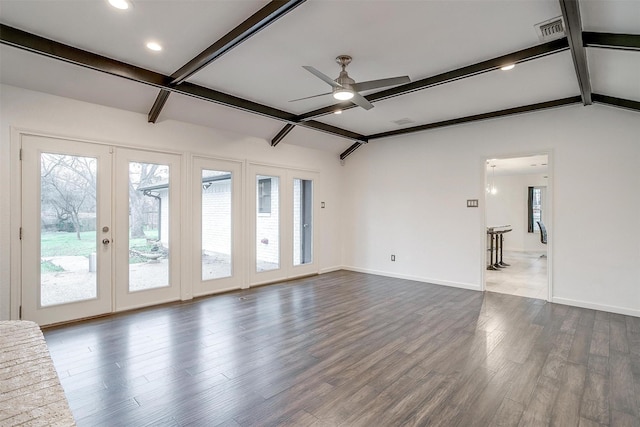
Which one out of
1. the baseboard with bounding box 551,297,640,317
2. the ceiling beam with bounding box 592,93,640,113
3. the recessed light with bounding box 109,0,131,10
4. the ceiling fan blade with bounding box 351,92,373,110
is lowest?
the baseboard with bounding box 551,297,640,317

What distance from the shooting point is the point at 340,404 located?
2236mm

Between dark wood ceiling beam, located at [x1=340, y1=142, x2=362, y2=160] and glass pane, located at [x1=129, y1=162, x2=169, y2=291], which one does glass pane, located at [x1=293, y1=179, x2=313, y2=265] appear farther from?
glass pane, located at [x1=129, y1=162, x2=169, y2=291]

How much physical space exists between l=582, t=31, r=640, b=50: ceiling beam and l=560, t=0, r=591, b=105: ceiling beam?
66 mm

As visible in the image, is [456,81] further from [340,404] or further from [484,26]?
[340,404]

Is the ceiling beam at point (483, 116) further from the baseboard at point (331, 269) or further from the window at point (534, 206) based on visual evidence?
the window at point (534, 206)

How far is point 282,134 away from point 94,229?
10.6 feet

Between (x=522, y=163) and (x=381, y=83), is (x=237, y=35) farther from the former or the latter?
(x=522, y=163)

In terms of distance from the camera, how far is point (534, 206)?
1064 centimetres

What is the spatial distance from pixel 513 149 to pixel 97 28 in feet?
18.4

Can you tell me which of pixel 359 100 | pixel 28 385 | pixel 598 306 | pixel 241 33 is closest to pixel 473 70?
pixel 359 100

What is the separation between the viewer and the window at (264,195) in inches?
230

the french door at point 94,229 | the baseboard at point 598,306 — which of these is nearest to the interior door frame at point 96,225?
the french door at point 94,229

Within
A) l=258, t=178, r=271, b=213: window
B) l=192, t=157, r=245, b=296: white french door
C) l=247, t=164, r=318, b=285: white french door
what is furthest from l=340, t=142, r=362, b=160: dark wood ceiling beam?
l=192, t=157, r=245, b=296: white french door

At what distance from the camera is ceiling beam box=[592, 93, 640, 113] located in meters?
3.91
